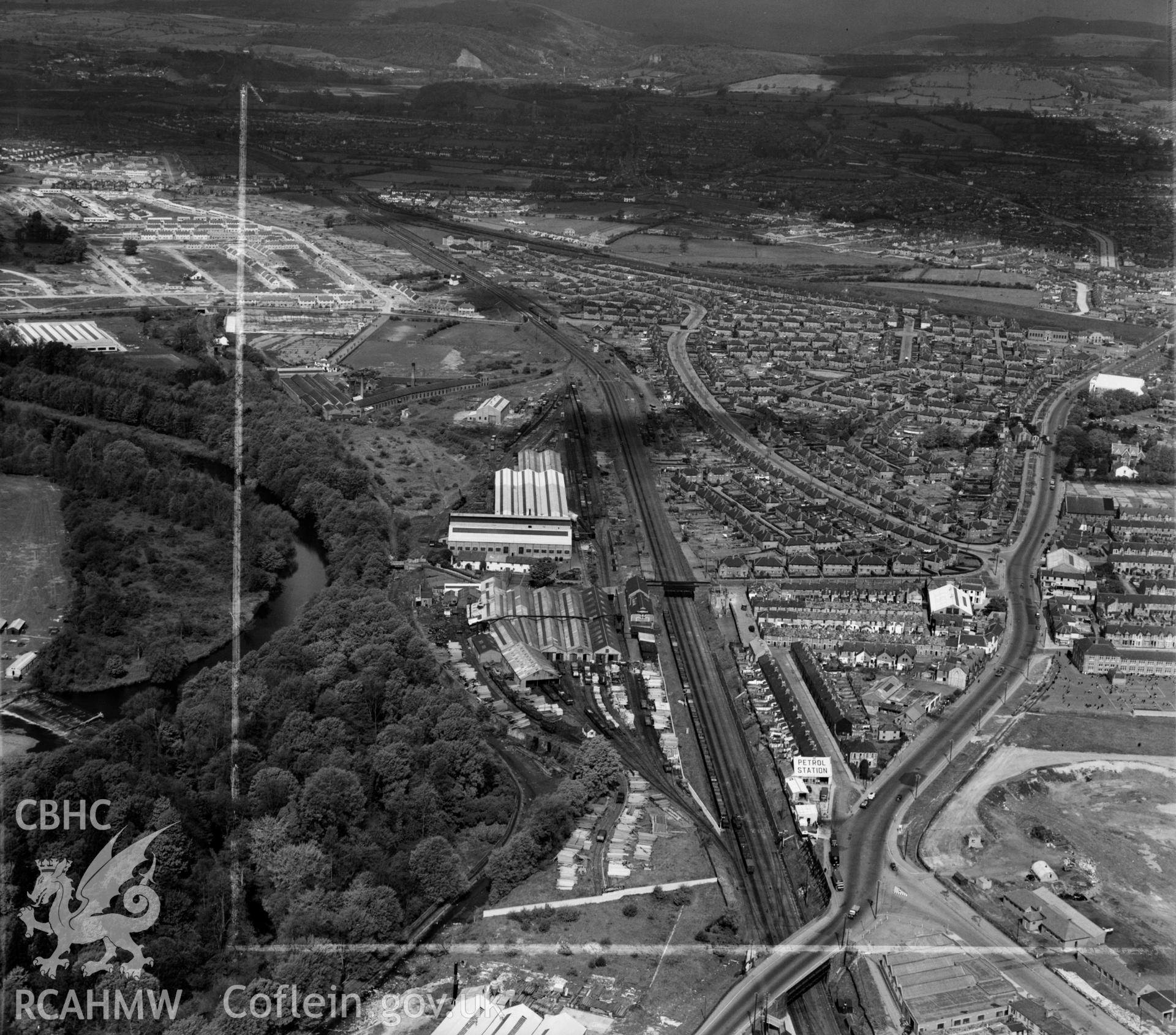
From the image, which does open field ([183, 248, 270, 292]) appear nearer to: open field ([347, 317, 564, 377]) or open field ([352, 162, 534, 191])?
open field ([347, 317, 564, 377])

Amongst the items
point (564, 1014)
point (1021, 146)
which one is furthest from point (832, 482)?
point (1021, 146)

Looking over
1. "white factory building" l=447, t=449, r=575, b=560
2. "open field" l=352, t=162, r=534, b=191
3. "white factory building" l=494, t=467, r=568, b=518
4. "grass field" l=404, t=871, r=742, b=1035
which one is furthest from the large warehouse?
"open field" l=352, t=162, r=534, b=191

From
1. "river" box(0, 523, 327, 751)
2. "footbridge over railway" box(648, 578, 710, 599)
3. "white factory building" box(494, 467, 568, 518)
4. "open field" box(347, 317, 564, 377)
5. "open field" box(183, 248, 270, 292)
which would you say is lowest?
"river" box(0, 523, 327, 751)

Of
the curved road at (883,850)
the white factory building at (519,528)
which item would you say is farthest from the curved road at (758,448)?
the white factory building at (519,528)

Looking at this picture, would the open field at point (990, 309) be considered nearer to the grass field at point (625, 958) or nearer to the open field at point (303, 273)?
the open field at point (303, 273)

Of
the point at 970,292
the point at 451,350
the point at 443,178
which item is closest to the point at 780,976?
the point at 451,350

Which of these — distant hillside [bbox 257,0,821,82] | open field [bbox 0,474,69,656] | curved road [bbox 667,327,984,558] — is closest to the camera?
open field [bbox 0,474,69,656]
